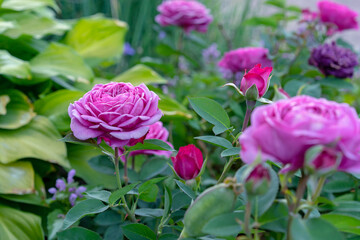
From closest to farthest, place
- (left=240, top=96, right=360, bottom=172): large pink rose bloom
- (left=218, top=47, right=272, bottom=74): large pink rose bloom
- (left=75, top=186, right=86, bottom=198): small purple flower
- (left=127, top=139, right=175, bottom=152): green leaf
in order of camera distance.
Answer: (left=240, top=96, right=360, bottom=172): large pink rose bloom → (left=127, top=139, right=175, bottom=152): green leaf → (left=75, top=186, right=86, bottom=198): small purple flower → (left=218, top=47, right=272, bottom=74): large pink rose bloom

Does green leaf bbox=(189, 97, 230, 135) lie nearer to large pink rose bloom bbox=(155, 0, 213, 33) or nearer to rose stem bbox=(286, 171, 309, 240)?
rose stem bbox=(286, 171, 309, 240)

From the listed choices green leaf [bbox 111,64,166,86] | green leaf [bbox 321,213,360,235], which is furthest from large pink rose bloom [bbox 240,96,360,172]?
green leaf [bbox 111,64,166,86]

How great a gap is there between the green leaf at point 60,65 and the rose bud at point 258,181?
0.78 metres

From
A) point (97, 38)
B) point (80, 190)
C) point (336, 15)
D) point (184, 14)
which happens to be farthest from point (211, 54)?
point (80, 190)

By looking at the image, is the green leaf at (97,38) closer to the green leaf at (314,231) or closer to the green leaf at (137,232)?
the green leaf at (137,232)

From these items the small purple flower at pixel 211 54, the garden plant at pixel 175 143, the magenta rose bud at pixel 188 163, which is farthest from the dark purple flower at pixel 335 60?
the small purple flower at pixel 211 54

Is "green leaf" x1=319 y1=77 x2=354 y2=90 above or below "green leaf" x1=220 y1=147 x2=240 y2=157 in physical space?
below

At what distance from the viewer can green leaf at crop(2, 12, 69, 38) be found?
1158mm

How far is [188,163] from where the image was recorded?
0.47 m

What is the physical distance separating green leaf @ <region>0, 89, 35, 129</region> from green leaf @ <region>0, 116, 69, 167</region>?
0.02 m

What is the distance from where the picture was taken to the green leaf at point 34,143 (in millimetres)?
787

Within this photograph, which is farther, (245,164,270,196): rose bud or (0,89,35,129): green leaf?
(0,89,35,129): green leaf

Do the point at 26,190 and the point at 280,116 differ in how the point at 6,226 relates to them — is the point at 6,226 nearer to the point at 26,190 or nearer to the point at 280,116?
the point at 26,190

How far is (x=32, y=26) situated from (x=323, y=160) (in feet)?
3.74
